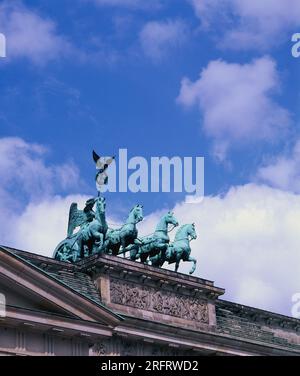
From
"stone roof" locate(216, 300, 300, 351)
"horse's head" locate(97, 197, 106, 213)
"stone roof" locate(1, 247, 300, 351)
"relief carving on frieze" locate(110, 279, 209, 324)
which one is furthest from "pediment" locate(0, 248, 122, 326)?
"stone roof" locate(216, 300, 300, 351)

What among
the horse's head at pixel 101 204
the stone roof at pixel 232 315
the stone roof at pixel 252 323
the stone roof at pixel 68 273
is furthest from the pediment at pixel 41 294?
the stone roof at pixel 252 323

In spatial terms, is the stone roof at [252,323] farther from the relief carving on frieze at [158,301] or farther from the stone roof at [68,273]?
the stone roof at [68,273]

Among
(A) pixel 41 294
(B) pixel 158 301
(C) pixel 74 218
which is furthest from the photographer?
(C) pixel 74 218

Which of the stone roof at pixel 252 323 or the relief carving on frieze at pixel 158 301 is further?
the stone roof at pixel 252 323

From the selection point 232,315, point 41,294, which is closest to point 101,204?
point 232,315

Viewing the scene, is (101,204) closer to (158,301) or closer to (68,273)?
(68,273)

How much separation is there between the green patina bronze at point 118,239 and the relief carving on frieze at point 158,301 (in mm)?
2131

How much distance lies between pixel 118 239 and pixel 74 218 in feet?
11.9

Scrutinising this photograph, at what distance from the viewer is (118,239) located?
4719 cm

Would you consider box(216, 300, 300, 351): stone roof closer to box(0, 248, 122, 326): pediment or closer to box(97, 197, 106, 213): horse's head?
box(97, 197, 106, 213): horse's head

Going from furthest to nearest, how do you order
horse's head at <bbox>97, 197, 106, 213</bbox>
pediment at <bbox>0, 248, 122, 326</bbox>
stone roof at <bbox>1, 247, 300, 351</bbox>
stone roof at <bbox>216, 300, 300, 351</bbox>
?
1. stone roof at <bbox>216, 300, 300, 351</bbox>
2. horse's head at <bbox>97, 197, 106, 213</bbox>
3. stone roof at <bbox>1, 247, 300, 351</bbox>
4. pediment at <bbox>0, 248, 122, 326</bbox>

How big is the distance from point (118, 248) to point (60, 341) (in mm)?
9086

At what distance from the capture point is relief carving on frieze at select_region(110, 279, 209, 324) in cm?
4378

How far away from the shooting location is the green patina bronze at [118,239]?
46656 mm
